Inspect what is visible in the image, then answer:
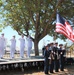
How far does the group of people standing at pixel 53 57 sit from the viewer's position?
1423 cm

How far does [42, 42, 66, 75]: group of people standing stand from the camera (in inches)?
560

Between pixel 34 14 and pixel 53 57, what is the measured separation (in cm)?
860

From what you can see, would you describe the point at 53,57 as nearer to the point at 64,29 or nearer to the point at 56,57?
the point at 56,57

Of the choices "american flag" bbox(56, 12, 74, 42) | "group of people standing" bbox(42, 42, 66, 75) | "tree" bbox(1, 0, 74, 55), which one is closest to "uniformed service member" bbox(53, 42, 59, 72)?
"group of people standing" bbox(42, 42, 66, 75)

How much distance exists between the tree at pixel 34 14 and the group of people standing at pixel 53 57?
5646 millimetres

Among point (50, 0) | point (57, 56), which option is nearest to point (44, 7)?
point (50, 0)

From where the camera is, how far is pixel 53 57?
14641 millimetres

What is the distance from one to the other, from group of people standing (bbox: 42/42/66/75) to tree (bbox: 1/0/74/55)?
18.5 ft

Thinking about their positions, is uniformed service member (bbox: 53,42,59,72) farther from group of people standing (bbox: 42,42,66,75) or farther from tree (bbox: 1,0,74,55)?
tree (bbox: 1,0,74,55)

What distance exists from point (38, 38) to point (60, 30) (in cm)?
1094

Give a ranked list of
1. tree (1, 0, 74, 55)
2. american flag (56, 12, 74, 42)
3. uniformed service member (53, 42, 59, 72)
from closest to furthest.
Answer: american flag (56, 12, 74, 42) < uniformed service member (53, 42, 59, 72) < tree (1, 0, 74, 55)

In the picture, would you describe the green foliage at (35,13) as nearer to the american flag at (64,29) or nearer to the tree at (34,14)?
the tree at (34,14)

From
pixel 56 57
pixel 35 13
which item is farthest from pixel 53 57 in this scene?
pixel 35 13

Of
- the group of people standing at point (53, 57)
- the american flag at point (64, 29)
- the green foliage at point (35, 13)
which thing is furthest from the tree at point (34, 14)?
the american flag at point (64, 29)
